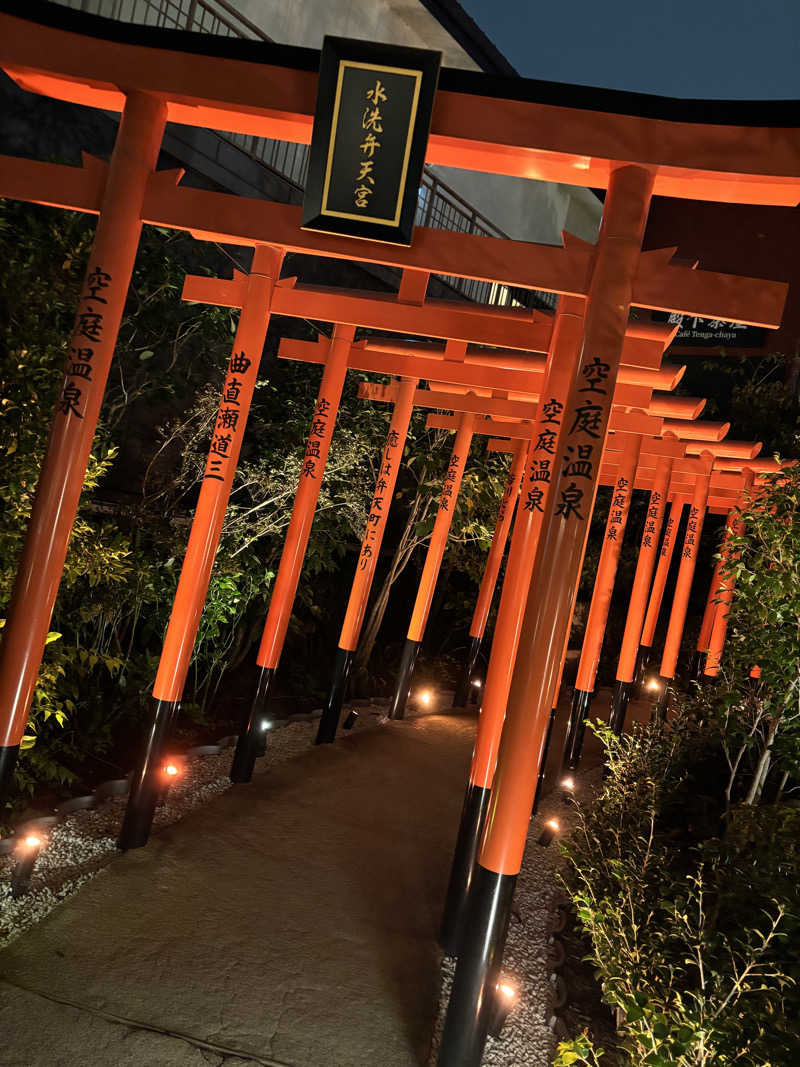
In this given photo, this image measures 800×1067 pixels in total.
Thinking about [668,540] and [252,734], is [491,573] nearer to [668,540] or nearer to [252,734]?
[668,540]

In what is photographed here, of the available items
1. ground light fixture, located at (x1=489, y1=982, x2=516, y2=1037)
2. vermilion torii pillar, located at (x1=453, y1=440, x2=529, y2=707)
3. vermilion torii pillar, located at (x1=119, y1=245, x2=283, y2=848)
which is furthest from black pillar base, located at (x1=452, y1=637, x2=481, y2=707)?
ground light fixture, located at (x1=489, y1=982, x2=516, y2=1037)

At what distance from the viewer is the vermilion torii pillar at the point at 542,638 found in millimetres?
3971

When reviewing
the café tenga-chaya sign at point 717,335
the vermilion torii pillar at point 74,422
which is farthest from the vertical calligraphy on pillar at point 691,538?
the vermilion torii pillar at point 74,422

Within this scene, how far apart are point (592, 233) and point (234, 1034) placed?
19661 mm

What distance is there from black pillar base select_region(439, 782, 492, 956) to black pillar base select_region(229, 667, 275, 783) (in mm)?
2597

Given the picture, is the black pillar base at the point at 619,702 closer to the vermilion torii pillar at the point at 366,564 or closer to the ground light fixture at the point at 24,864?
the vermilion torii pillar at the point at 366,564

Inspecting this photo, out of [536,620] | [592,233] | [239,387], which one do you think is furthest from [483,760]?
[592,233]

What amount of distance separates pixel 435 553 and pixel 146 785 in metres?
5.44

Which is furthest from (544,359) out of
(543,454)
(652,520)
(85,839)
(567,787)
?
(85,839)

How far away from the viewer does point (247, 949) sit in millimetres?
4629

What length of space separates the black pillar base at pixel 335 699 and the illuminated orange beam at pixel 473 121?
5.52 meters

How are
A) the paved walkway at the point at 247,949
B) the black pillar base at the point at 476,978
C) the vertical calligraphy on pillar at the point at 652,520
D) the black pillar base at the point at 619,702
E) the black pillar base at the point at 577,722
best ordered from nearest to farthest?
the paved walkway at the point at 247,949, the black pillar base at the point at 476,978, the black pillar base at the point at 577,722, the black pillar base at the point at 619,702, the vertical calligraphy on pillar at the point at 652,520

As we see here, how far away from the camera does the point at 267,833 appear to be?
20.5ft

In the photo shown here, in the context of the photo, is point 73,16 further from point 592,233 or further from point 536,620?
point 592,233
